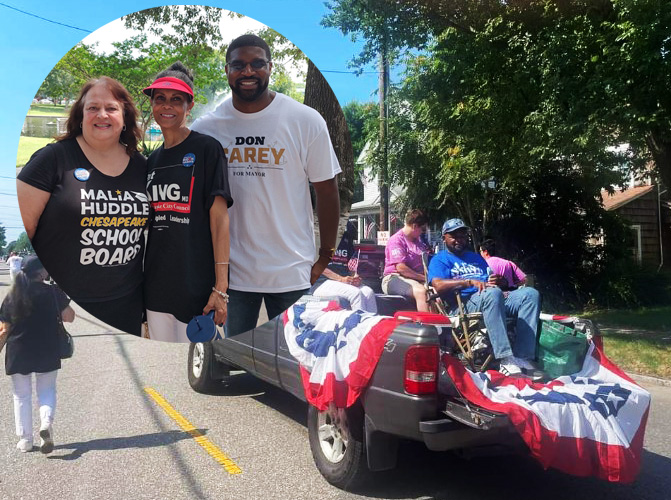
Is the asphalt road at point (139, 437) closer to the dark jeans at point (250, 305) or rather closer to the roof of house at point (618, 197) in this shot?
the dark jeans at point (250, 305)

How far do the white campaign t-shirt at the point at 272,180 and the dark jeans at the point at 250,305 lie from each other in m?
0.02

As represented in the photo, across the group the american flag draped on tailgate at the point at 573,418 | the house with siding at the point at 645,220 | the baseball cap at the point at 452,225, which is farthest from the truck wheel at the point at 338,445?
the house with siding at the point at 645,220

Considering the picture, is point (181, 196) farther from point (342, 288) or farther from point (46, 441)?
point (46, 441)

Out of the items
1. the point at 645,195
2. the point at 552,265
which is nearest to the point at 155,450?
the point at 552,265

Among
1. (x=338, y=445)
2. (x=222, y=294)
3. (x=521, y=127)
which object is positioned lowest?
(x=338, y=445)

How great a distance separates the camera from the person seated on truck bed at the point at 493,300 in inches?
104

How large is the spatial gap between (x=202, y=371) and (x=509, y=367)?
1563mm

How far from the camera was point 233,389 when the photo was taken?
277 cm

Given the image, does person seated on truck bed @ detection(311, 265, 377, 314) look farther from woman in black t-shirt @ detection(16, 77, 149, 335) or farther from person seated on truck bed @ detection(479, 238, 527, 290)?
person seated on truck bed @ detection(479, 238, 527, 290)

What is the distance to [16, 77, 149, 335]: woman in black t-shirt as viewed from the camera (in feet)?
3.36

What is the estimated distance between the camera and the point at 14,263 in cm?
114

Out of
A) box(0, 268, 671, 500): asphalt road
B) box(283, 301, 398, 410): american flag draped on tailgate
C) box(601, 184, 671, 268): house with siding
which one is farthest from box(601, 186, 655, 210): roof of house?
box(0, 268, 671, 500): asphalt road

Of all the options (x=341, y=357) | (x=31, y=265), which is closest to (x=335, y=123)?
(x=31, y=265)

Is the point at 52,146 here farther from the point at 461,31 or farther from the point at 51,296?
the point at 461,31
